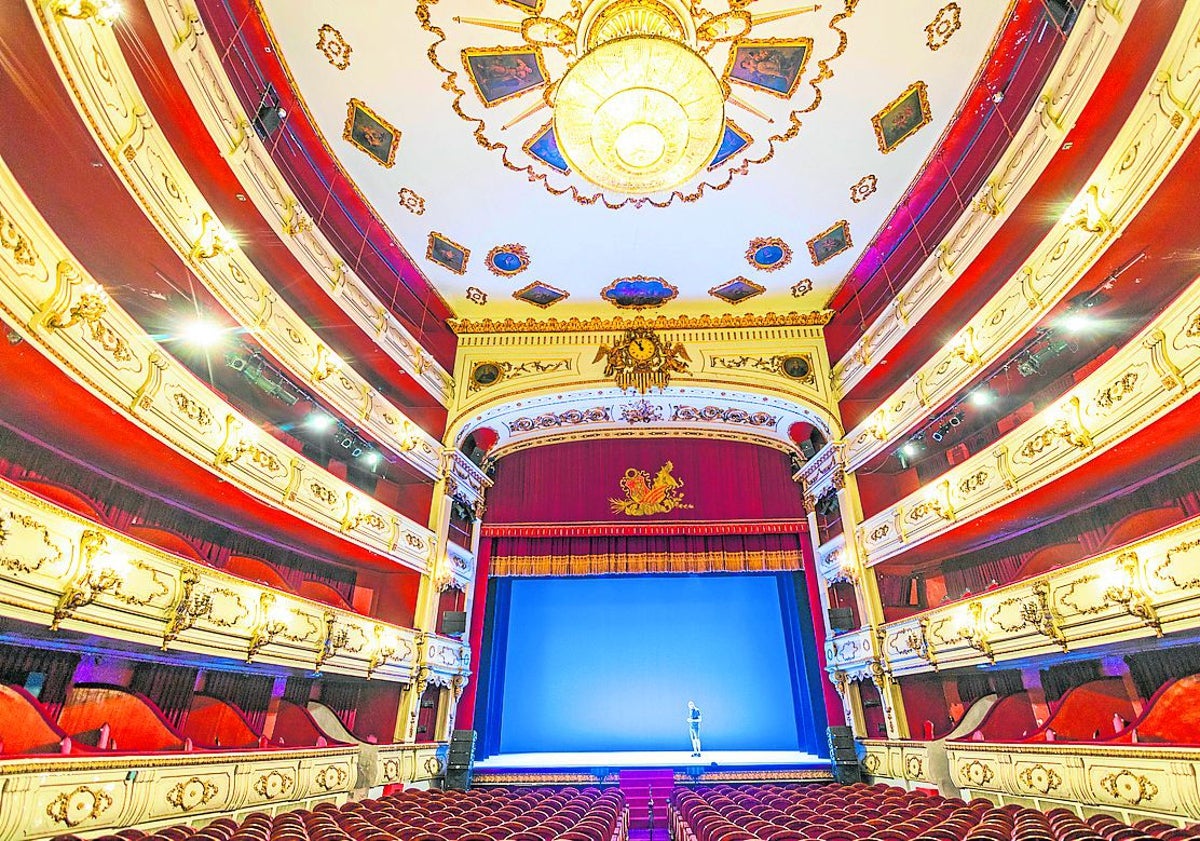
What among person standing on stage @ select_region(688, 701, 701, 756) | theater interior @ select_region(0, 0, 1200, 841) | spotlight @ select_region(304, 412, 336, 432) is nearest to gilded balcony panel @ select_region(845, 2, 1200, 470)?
theater interior @ select_region(0, 0, 1200, 841)

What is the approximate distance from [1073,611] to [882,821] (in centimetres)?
333

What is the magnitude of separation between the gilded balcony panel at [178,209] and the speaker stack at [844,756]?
26.8 ft

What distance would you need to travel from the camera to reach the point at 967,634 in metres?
7.05

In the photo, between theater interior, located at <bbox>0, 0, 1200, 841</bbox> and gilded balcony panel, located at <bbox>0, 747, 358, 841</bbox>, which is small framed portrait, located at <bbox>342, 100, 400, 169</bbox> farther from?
gilded balcony panel, located at <bbox>0, 747, 358, 841</bbox>

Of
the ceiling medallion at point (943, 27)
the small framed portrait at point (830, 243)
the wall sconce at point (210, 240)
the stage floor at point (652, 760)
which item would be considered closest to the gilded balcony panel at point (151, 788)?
the stage floor at point (652, 760)

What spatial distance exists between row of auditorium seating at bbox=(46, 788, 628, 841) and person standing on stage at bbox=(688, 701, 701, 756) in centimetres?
553

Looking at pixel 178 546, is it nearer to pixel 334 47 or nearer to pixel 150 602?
pixel 150 602

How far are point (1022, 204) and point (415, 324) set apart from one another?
8.93 meters

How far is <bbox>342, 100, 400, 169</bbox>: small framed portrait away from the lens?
24.6 ft

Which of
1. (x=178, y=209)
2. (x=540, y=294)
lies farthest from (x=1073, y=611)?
(x=178, y=209)

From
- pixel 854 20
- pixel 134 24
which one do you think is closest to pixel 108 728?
pixel 134 24

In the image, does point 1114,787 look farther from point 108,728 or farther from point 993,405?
point 108,728

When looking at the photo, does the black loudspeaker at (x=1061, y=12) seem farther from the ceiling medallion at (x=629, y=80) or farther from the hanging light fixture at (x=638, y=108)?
the hanging light fixture at (x=638, y=108)

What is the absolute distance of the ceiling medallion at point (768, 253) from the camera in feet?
32.0
